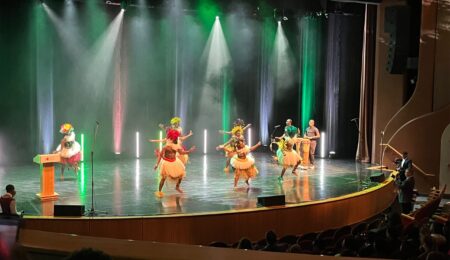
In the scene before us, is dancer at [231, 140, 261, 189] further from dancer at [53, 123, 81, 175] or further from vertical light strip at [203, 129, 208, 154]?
vertical light strip at [203, 129, 208, 154]

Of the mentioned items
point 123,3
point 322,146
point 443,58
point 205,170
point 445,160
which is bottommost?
point 205,170

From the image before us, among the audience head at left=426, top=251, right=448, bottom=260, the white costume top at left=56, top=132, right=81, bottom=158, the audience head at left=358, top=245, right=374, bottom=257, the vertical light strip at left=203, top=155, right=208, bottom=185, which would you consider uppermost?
the audience head at left=426, top=251, right=448, bottom=260

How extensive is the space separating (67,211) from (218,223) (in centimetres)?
223

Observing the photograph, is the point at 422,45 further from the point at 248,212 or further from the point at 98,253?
the point at 98,253

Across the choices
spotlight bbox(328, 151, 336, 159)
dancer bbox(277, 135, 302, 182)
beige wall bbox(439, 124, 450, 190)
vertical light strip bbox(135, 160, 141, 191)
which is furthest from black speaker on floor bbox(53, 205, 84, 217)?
spotlight bbox(328, 151, 336, 159)

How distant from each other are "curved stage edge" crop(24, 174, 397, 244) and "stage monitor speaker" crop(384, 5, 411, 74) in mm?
5213

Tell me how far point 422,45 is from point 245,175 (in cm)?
639

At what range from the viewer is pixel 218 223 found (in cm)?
852

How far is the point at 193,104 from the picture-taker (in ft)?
55.5

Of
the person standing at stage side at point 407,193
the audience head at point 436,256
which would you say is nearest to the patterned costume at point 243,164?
the person standing at stage side at point 407,193

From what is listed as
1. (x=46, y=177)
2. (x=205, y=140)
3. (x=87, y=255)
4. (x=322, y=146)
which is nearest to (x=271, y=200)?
(x=46, y=177)

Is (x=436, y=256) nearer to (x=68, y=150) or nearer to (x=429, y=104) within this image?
(x=68, y=150)

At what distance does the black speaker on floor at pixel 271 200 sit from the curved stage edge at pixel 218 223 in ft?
0.34

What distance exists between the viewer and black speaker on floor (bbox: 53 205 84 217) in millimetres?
8055
